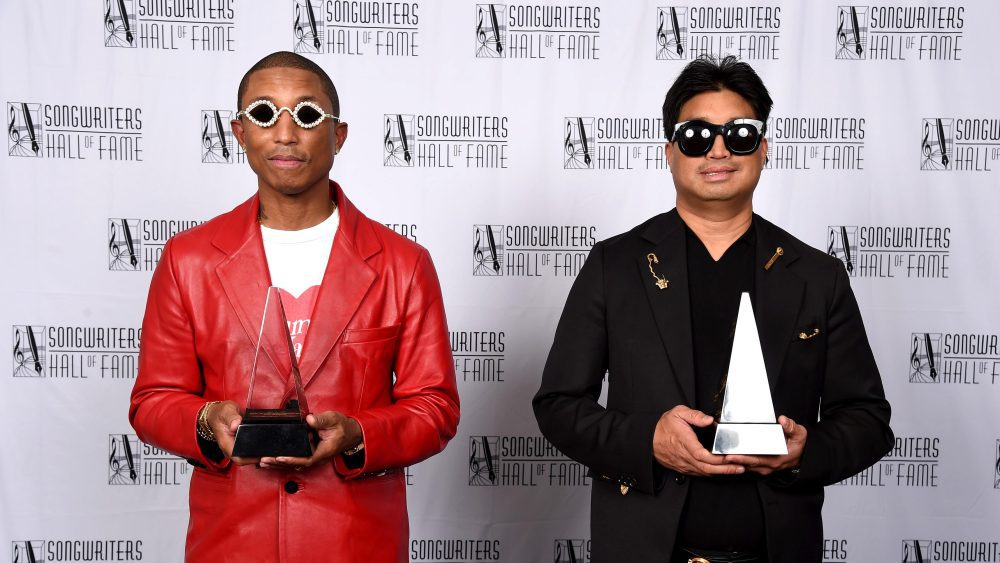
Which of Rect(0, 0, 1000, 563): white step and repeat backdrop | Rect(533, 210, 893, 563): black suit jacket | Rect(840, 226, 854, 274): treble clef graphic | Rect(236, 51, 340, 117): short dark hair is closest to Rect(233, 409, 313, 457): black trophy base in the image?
Rect(533, 210, 893, 563): black suit jacket

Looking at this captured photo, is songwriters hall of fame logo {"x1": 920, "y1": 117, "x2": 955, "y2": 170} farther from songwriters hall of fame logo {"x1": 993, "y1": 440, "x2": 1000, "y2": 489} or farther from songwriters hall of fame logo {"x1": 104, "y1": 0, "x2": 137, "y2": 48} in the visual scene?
songwriters hall of fame logo {"x1": 104, "y1": 0, "x2": 137, "y2": 48}

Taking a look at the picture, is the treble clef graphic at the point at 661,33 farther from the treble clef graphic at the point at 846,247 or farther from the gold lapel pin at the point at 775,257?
the gold lapel pin at the point at 775,257

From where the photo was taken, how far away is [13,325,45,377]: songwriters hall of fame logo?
3.30m

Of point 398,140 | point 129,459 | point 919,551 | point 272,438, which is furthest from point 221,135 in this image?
point 919,551

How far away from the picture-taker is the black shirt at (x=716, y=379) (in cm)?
193

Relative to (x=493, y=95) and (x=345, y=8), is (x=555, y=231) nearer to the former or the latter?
(x=493, y=95)

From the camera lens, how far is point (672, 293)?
2023 mm

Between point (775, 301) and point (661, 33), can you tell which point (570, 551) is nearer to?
point (775, 301)

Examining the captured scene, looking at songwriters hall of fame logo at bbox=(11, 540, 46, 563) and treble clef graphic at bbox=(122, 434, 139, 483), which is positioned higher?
treble clef graphic at bbox=(122, 434, 139, 483)

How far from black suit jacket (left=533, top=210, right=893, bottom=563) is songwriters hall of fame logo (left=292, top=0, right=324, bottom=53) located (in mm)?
1649

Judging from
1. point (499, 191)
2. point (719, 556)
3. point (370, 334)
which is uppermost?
point (499, 191)

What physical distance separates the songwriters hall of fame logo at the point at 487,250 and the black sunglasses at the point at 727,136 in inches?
52.8

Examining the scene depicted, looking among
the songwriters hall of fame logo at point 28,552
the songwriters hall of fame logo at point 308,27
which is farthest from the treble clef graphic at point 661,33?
the songwriters hall of fame logo at point 28,552

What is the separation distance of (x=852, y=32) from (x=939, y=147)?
51cm
